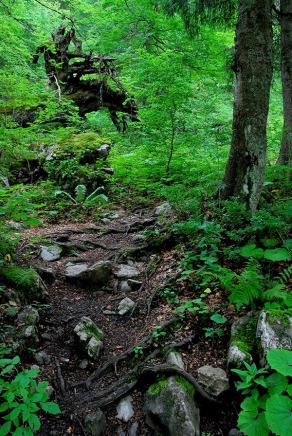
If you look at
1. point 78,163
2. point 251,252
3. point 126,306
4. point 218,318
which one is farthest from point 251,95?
point 78,163

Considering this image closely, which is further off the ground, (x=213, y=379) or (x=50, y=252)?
(x=213, y=379)

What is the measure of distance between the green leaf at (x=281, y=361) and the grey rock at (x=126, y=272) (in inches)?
138

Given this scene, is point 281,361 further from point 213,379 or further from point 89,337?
point 89,337

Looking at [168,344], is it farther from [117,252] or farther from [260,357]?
[117,252]

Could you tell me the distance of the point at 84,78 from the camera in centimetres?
1237

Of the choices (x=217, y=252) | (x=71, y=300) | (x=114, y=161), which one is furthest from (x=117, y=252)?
(x=114, y=161)

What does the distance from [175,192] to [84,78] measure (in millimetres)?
7495

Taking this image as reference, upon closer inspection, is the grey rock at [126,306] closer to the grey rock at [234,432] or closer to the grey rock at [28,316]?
the grey rock at [28,316]

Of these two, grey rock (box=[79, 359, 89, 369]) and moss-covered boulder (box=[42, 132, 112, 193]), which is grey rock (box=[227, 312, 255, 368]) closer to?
grey rock (box=[79, 359, 89, 369])

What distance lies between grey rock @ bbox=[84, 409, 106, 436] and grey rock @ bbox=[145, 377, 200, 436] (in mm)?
408

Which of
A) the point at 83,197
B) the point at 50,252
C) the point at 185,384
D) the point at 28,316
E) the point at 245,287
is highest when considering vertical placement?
the point at 245,287

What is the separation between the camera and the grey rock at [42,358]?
11.9ft

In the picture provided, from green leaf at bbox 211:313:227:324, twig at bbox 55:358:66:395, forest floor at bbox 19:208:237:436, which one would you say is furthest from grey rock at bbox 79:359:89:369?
green leaf at bbox 211:313:227:324

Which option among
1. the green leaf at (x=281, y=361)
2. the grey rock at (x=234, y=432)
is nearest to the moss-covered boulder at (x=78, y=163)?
the grey rock at (x=234, y=432)
